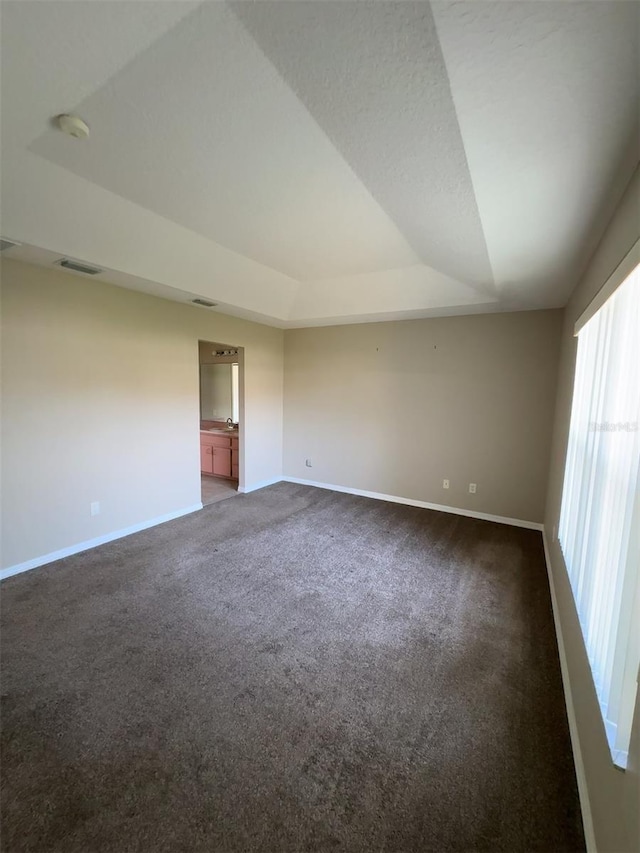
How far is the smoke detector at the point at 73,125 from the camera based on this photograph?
1.56 meters

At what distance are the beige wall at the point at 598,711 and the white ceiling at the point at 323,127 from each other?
0.14 metres

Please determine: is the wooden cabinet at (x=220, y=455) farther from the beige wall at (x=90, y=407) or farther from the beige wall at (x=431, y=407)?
the beige wall at (x=90, y=407)

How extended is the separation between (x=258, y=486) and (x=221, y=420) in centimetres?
182

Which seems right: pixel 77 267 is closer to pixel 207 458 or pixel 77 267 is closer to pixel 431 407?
pixel 207 458

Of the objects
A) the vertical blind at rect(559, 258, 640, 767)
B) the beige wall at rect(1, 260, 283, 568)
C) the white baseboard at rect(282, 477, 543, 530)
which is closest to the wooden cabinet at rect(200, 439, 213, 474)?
the white baseboard at rect(282, 477, 543, 530)

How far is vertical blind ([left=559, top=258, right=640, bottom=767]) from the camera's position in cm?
107

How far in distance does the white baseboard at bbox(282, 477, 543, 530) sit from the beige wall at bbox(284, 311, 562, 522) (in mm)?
62

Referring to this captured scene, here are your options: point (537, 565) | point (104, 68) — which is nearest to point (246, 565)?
point (537, 565)

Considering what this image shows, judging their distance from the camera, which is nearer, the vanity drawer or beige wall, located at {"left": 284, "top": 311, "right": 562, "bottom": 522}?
beige wall, located at {"left": 284, "top": 311, "right": 562, "bottom": 522}

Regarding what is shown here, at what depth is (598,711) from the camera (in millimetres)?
1263

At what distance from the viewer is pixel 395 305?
4031mm

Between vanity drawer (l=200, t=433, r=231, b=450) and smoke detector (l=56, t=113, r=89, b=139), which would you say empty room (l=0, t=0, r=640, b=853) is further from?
vanity drawer (l=200, t=433, r=231, b=450)

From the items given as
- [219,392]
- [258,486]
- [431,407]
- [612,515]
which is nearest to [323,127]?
[612,515]

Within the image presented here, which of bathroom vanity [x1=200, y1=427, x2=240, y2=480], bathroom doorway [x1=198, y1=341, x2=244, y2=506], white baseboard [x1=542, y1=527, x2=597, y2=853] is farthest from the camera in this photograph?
bathroom vanity [x1=200, y1=427, x2=240, y2=480]
